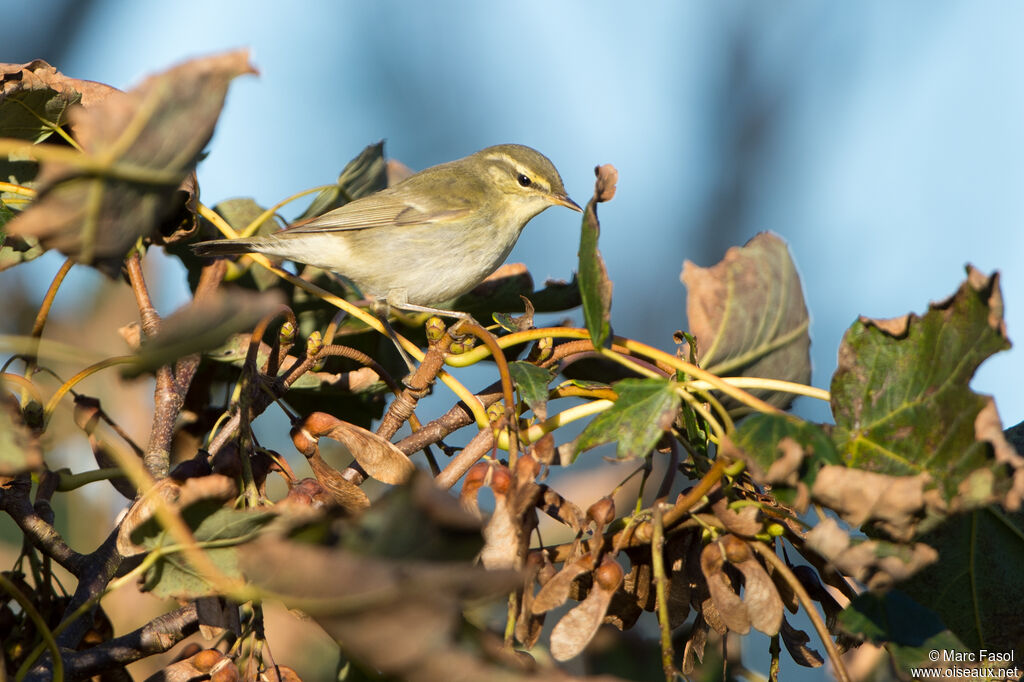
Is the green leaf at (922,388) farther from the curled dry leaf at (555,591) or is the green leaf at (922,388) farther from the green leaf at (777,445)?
the curled dry leaf at (555,591)

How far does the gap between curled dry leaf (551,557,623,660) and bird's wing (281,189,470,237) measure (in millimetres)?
1743

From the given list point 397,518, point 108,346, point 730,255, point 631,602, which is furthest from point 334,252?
point 397,518

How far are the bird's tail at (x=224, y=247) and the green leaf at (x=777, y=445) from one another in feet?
3.29

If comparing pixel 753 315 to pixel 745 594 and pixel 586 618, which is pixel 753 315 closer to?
pixel 745 594

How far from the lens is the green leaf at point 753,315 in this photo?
1.27 m

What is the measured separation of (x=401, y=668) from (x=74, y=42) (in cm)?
687

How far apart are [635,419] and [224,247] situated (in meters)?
0.96

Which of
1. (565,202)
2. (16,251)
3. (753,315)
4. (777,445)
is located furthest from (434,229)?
(777,445)

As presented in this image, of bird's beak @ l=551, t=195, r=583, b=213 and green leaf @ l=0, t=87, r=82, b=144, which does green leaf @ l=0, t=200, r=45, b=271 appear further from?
bird's beak @ l=551, t=195, r=583, b=213

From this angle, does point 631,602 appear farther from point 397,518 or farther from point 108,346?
point 108,346

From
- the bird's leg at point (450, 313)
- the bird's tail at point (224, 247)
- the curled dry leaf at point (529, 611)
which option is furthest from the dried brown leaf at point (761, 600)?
the bird's tail at point (224, 247)

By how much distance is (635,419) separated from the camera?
39.8 inches

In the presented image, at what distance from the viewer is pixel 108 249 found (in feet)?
2.71

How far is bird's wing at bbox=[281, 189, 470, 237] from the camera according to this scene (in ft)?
8.61
